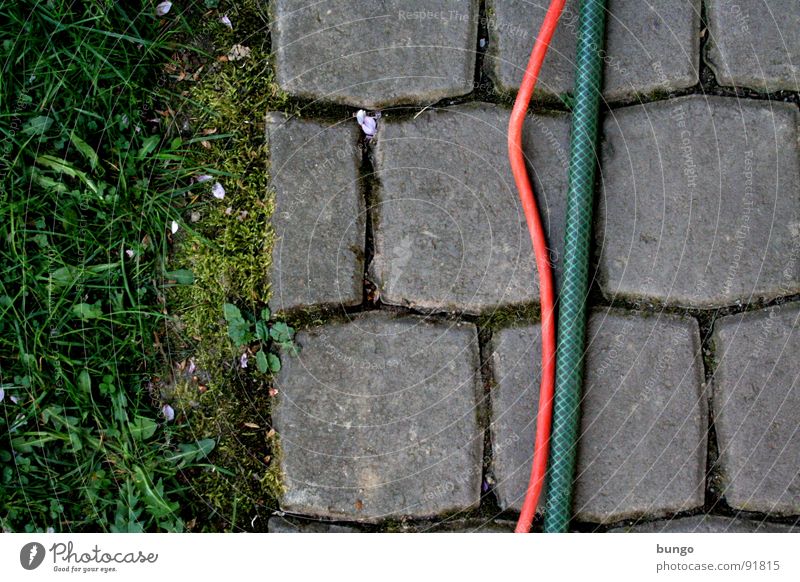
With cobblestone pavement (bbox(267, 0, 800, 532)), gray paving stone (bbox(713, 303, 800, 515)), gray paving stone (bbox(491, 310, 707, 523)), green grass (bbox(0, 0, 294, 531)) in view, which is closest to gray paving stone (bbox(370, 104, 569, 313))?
cobblestone pavement (bbox(267, 0, 800, 532))

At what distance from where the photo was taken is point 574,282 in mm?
1271

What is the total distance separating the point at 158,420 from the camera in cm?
133

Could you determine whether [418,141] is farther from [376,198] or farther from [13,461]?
[13,461]

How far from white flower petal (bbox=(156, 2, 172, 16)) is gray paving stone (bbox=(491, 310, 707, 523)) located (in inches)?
31.6

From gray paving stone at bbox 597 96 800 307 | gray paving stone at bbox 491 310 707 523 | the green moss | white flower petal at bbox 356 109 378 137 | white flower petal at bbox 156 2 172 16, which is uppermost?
white flower petal at bbox 156 2 172 16

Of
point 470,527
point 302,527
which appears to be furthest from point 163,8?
point 470,527

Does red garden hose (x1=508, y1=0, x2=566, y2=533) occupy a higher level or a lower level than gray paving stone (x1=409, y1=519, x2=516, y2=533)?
higher

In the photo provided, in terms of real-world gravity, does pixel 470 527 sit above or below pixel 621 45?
below

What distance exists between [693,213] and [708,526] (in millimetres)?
528

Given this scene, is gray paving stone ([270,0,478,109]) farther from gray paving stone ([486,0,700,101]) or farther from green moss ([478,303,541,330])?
green moss ([478,303,541,330])

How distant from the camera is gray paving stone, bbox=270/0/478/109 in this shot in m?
1.33

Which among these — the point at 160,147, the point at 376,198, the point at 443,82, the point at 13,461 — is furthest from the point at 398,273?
the point at 13,461

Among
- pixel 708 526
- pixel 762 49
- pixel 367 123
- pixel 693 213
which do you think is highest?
pixel 762 49

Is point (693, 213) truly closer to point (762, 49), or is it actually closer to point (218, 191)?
point (762, 49)
